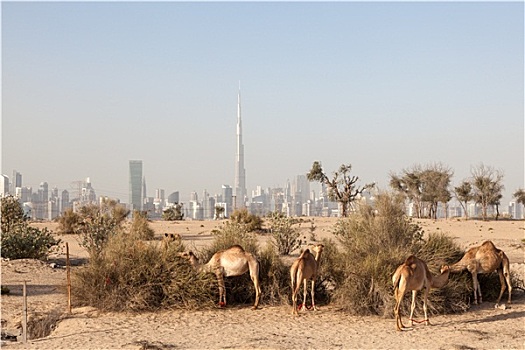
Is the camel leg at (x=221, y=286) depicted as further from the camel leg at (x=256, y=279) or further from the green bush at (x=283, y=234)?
the green bush at (x=283, y=234)

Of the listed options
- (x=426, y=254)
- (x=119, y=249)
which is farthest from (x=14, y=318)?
(x=426, y=254)

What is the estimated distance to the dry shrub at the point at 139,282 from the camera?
14.1 m

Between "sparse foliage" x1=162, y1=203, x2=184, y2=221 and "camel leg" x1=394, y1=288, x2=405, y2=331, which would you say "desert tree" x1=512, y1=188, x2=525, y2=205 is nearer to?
"sparse foliage" x1=162, y1=203, x2=184, y2=221

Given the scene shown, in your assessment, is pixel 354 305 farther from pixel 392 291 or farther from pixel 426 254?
pixel 426 254

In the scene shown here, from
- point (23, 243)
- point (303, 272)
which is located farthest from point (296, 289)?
point (23, 243)

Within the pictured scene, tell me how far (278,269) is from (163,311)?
2686 mm

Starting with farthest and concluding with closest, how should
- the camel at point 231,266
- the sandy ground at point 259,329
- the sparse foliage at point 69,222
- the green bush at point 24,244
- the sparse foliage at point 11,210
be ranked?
the sparse foliage at point 69,222 < the sparse foliage at point 11,210 < the green bush at point 24,244 < the camel at point 231,266 < the sandy ground at point 259,329

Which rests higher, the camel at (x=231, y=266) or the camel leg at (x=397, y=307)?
the camel at (x=231, y=266)

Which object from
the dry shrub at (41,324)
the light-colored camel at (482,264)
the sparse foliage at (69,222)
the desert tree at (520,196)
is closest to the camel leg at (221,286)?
the dry shrub at (41,324)

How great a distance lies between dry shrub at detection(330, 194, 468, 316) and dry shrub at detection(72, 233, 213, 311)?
285 cm

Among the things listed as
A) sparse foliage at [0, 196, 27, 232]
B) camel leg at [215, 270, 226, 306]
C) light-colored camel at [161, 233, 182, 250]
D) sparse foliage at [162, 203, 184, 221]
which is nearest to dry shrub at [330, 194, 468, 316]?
camel leg at [215, 270, 226, 306]

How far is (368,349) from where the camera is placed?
445 inches

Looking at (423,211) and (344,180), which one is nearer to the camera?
(344,180)

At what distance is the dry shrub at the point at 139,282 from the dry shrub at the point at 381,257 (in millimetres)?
2847
